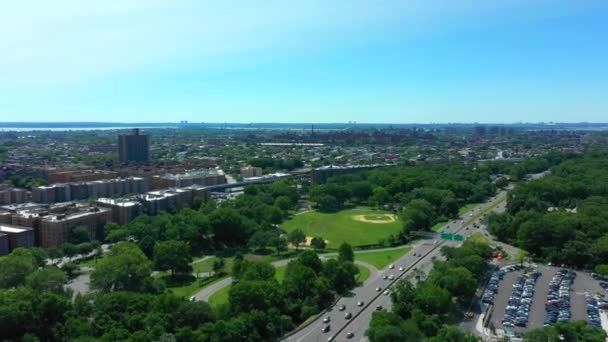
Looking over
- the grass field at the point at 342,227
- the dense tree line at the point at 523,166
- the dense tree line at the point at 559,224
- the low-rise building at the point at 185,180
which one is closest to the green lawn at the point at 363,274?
the grass field at the point at 342,227

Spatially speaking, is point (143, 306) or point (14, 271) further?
point (14, 271)

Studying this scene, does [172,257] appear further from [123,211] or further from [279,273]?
→ [123,211]

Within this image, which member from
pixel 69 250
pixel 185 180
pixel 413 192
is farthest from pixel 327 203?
pixel 69 250

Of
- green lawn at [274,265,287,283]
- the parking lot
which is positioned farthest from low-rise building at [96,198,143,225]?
the parking lot

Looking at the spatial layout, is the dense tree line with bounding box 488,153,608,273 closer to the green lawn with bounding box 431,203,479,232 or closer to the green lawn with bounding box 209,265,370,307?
the green lawn with bounding box 431,203,479,232

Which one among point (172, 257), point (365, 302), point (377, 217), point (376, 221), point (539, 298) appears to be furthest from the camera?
point (377, 217)

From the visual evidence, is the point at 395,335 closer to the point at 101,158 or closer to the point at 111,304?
the point at 111,304
